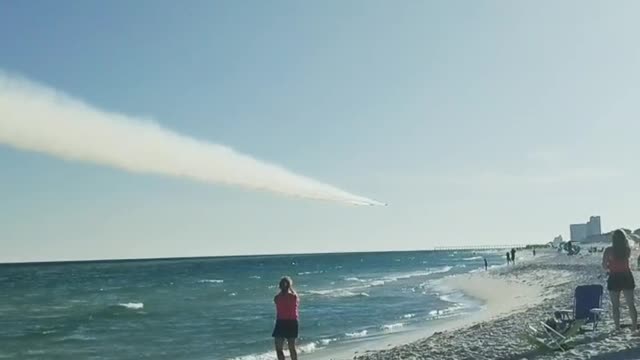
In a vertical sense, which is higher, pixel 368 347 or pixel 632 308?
pixel 632 308

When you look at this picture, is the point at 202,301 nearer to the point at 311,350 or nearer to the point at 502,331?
the point at 311,350

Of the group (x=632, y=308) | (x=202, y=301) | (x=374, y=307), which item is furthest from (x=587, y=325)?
(x=202, y=301)

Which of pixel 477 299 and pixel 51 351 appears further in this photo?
pixel 477 299

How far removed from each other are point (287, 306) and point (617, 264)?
5455 mm

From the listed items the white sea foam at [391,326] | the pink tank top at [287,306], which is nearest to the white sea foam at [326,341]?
the white sea foam at [391,326]

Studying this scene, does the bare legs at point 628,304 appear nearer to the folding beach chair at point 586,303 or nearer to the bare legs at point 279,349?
the folding beach chair at point 586,303

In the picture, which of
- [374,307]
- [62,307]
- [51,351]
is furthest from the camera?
[62,307]

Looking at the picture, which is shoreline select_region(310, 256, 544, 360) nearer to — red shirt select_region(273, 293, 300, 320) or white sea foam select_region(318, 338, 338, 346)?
white sea foam select_region(318, 338, 338, 346)

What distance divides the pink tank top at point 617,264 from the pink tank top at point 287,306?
207 inches

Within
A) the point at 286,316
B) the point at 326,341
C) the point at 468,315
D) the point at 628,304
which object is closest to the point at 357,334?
the point at 326,341

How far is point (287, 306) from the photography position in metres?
11.0

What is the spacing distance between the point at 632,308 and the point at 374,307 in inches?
983

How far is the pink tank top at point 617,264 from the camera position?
40.3ft

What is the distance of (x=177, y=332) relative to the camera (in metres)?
30.3
